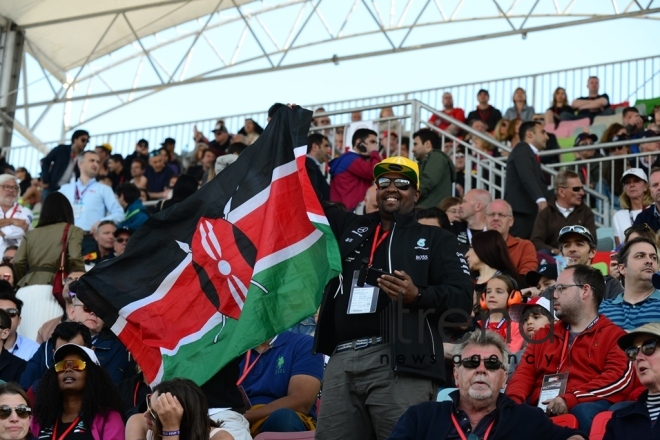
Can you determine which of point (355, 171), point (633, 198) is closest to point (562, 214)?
point (633, 198)

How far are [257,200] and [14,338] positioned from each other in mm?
3589

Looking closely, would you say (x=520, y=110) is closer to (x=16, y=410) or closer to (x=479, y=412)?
(x=16, y=410)

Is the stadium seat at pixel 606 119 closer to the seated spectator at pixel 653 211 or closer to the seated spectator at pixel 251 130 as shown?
Answer: the seated spectator at pixel 251 130

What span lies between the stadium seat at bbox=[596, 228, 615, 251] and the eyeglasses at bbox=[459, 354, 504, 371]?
20.1 feet

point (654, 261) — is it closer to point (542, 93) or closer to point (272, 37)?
point (542, 93)

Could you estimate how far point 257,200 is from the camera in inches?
313

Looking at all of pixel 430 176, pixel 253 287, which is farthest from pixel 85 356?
pixel 430 176

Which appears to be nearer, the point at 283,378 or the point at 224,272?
the point at 224,272

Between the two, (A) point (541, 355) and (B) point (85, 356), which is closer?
(A) point (541, 355)

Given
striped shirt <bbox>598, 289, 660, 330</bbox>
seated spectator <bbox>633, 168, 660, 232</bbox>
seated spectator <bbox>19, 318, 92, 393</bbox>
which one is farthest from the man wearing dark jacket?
seated spectator <bbox>633, 168, 660, 232</bbox>

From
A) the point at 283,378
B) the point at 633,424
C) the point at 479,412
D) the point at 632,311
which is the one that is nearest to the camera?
the point at 633,424

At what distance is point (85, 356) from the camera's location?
8.54m

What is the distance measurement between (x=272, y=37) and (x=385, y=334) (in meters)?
16.9

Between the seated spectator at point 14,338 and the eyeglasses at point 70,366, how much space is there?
6.81 ft
